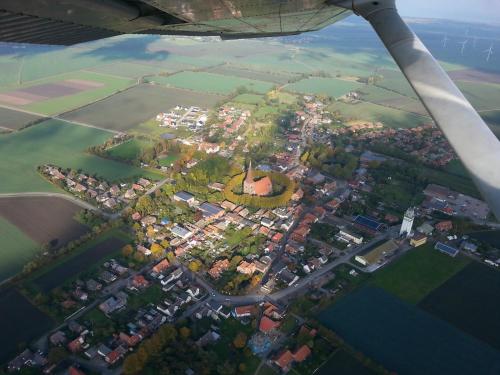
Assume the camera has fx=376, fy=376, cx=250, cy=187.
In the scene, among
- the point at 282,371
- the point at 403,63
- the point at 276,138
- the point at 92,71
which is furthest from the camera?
the point at 92,71

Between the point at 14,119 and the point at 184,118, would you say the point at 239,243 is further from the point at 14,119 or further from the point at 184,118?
the point at 14,119

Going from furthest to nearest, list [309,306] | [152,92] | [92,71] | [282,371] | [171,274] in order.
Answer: [92,71], [152,92], [171,274], [309,306], [282,371]

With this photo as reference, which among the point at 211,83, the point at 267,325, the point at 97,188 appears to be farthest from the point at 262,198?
the point at 211,83

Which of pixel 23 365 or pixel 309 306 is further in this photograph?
pixel 309 306

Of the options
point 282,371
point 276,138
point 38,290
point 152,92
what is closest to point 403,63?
point 282,371

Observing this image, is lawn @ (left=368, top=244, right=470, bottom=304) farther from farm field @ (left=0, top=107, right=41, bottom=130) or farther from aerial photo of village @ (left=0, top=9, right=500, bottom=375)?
farm field @ (left=0, top=107, right=41, bottom=130)

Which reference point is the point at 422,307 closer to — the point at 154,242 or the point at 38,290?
the point at 154,242

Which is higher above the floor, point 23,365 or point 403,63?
point 403,63

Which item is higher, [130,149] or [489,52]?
[489,52]
